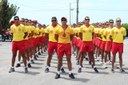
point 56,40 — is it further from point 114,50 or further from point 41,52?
point 41,52

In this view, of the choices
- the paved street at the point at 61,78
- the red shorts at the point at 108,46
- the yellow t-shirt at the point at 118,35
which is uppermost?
the yellow t-shirt at the point at 118,35

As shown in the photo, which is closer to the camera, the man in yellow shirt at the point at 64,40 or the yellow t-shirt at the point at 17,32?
the man in yellow shirt at the point at 64,40

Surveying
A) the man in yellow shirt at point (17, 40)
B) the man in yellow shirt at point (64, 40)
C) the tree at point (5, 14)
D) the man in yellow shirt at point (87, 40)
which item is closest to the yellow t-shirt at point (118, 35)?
the man in yellow shirt at point (87, 40)

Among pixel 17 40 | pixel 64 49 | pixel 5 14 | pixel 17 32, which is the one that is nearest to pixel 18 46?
pixel 17 40

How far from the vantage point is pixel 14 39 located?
15.8m

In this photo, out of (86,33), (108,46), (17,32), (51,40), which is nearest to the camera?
(17,32)

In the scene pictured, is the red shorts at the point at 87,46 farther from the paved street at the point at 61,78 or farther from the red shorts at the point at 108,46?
the red shorts at the point at 108,46

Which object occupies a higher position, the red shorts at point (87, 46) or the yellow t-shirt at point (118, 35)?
the yellow t-shirt at point (118, 35)

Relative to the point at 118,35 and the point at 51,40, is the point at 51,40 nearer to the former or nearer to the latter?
the point at 51,40

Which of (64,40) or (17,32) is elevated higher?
(17,32)

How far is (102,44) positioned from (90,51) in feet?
10.7

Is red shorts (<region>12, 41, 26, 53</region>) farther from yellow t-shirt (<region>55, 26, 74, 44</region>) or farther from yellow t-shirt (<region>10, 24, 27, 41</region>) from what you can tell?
yellow t-shirt (<region>55, 26, 74, 44</region>)

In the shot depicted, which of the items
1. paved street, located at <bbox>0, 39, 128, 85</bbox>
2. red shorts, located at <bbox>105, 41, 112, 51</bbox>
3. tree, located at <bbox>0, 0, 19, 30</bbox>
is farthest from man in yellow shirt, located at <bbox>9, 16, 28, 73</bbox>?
tree, located at <bbox>0, 0, 19, 30</bbox>

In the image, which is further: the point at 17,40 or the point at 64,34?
the point at 17,40
